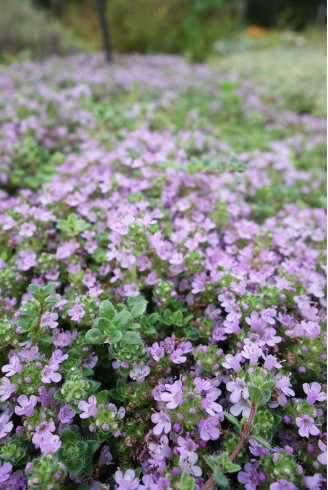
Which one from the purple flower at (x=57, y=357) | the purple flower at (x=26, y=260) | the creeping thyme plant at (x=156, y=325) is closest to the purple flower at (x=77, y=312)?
the creeping thyme plant at (x=156, y=325)

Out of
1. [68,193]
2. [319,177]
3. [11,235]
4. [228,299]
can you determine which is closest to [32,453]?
[228,299]

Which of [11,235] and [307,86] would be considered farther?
[307,86]

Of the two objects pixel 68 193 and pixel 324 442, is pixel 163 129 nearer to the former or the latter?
pixel 68 193

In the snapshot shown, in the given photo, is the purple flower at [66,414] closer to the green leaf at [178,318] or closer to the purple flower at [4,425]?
the purple flower at [4,425]

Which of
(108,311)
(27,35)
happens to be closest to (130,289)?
(108,311)

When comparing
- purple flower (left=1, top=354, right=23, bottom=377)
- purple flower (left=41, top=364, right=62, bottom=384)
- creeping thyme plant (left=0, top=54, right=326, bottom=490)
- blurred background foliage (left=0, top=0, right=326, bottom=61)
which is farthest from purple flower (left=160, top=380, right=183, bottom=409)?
blurred background foliage (left=0, top=0, right=326, bottom=61)

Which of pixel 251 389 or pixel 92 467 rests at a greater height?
pixel 251 389

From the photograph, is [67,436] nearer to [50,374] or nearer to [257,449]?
[50,374]
